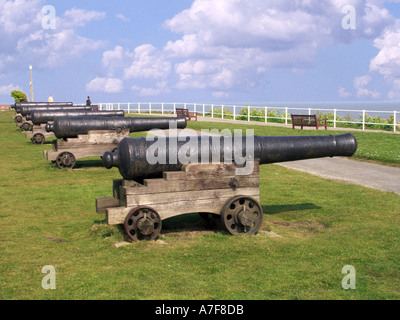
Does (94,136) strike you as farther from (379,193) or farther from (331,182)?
(379,193)

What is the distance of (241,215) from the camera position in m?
6.64

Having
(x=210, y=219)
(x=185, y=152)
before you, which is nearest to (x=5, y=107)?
(x=210, y=219)

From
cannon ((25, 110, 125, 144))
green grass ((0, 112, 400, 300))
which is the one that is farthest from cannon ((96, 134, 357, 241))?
cannon ((25, 110, 125, 144))

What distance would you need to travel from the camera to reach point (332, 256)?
5.78 m

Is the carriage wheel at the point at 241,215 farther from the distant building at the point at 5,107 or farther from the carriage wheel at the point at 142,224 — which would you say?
the distant building at the point at 5,107

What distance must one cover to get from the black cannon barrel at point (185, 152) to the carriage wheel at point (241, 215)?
1.92ft

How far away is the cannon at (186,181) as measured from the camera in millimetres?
6348

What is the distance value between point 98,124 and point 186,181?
26.5ft

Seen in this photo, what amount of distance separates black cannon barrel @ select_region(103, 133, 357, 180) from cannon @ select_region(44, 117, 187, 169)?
24.3 feet

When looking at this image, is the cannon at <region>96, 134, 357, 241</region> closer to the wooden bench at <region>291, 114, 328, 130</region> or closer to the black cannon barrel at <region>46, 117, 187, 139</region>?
the black cannon barrel at <region>46, 117, 187, 139</region>

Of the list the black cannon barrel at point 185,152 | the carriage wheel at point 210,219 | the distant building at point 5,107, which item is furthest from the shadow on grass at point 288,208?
the distant building at point 5,107

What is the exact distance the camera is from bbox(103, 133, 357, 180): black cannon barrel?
644 cm

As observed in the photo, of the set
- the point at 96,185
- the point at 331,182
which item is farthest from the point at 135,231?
the point at 331,182

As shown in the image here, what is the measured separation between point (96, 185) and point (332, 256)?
21.9 feet
